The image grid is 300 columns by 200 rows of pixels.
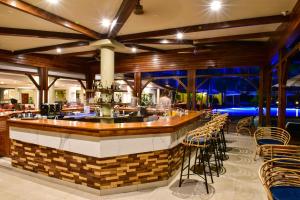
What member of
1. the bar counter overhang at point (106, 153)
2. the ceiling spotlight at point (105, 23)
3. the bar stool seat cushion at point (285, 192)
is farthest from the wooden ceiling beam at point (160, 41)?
the bar stool seat cushion at point (285, 192)

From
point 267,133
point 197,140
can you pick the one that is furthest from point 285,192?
point 267,133

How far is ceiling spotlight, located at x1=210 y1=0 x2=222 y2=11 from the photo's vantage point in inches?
166

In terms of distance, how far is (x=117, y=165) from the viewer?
3.26 meters

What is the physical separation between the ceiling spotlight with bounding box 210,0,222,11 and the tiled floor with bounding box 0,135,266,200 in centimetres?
329

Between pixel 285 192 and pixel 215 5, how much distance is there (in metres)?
3.65

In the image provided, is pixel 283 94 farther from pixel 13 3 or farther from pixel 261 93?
pixel 13 3

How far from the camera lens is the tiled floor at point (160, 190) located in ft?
10.3

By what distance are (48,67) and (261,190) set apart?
9.16 metres

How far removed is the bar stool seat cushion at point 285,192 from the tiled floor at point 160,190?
4.10 ft

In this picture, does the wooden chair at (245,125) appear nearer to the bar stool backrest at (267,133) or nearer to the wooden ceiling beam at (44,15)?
the bar stool backrest at (267,133)

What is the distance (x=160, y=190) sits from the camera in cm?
338

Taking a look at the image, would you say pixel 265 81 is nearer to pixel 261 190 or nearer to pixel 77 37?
pixel 261 190

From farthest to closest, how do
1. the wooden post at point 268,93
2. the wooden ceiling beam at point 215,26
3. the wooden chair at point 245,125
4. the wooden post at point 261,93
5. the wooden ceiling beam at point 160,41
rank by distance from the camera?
the wooden chair at point 245,125, the wooden post at point 261,93, the wooden post at point 268,93, the wooden ceiling beam at point 160,41, the wooden ceiling beam at point 215,26

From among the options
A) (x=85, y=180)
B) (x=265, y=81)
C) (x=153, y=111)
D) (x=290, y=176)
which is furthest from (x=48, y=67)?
(x=290, y=176)
